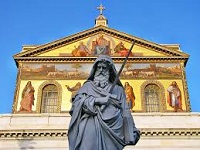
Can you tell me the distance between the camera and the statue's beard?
3572mm

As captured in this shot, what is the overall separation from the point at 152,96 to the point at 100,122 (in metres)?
17.8

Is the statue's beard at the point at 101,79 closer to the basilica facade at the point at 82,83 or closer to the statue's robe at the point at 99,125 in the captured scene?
the statue's robe at the point at 99,125

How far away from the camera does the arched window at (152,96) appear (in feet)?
67.2

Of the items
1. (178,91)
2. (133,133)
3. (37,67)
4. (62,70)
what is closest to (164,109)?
(178,91)

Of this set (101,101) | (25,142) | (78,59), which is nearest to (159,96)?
(78,59)

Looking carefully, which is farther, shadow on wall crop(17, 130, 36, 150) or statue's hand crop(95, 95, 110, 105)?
shadow on wall crop(17, 130, 36, 150)

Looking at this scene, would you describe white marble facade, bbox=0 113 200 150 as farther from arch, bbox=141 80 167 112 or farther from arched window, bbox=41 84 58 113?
arched window, bbox=41 84 58 113

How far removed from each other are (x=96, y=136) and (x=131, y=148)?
47.1 feet

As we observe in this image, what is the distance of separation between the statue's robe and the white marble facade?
13.9 m

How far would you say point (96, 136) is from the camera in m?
3.16

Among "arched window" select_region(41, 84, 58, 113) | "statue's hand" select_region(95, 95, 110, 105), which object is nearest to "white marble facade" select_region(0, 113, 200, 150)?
"arched window" select_region(41, 84, 58, 113)

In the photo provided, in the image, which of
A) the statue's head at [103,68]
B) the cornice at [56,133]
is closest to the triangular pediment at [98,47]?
the cornice at [56,133]

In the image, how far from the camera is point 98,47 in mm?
21953

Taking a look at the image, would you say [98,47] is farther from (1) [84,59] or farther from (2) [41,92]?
(2) [41,92]
